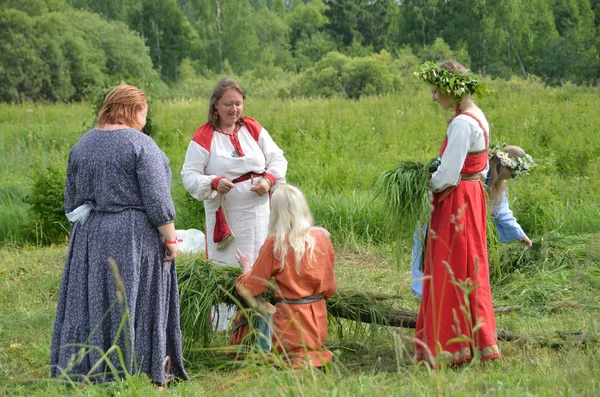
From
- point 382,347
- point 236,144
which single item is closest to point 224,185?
point 236,144

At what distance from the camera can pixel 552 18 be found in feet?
150

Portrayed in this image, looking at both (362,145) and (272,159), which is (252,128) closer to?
(272,159)

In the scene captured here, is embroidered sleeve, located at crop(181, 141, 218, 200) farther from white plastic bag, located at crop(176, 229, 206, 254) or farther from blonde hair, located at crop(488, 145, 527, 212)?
white plastic bag, located at crop(176, 229, 206, 254)

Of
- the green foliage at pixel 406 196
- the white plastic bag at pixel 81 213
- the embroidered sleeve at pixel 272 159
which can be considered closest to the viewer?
the white plastic bag at pixel 81 213

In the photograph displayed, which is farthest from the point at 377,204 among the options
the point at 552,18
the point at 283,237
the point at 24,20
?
the point at 552,18

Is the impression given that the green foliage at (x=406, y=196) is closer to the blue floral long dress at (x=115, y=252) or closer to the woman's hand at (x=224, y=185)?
the woman's hand at (x=224, y=185)

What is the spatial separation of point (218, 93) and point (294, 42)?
61289 mm

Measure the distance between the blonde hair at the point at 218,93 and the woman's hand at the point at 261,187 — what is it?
534 millimetres

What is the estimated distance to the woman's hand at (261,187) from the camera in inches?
236

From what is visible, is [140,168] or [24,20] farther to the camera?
[24,20]

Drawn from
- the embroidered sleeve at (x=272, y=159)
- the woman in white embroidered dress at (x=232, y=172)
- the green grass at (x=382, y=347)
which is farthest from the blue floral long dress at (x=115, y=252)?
the embroidered sleeve at (x=272, y=159)

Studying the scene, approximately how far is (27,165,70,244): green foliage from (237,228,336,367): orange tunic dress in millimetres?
5470

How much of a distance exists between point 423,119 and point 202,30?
45.3m

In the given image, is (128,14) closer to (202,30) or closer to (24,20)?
(202,30)
